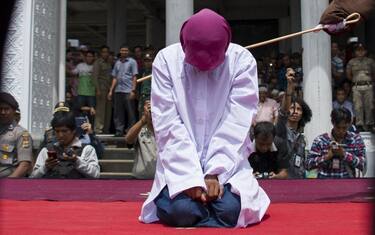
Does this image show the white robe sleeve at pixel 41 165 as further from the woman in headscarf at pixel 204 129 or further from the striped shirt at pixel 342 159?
the striped shirt at pixel 342 159

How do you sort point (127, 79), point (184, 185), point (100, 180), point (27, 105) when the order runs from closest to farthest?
point (184, 185) → point (100, 180) → point (27, 105) → point (127, 79)

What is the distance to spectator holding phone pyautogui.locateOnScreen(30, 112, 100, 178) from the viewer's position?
5.18 meters

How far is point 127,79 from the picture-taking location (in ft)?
33.3

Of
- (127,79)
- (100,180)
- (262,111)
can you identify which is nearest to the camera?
(100,180)

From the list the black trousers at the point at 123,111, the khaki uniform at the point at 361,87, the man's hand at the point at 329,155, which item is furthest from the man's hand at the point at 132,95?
the man's hand at the point at 329,155

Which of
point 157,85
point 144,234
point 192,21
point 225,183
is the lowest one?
point 144,234

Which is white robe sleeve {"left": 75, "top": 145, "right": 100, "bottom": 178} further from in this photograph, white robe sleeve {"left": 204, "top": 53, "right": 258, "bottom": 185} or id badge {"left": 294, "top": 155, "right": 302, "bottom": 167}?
white robe sleeve {"left": 204, "top": 53, "right": 258, "bottom": 185}

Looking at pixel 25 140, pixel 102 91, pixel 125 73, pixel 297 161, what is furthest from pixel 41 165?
pixel 102 91

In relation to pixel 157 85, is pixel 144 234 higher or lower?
lower

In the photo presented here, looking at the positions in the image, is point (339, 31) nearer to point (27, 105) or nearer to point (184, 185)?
point (184, 185)

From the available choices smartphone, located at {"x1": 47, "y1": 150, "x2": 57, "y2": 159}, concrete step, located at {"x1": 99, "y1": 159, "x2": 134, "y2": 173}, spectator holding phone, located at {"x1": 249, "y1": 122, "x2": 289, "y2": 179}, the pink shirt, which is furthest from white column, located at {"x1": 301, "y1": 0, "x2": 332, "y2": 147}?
smartphone, located at {"x1": 47, "y1": 150, "x2": 57, "y2": 159}

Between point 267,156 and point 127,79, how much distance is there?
5.00 meters

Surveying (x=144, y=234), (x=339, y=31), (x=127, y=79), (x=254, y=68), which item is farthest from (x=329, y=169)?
(x=127, y=79)

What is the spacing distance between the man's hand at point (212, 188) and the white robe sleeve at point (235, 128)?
29 mm
